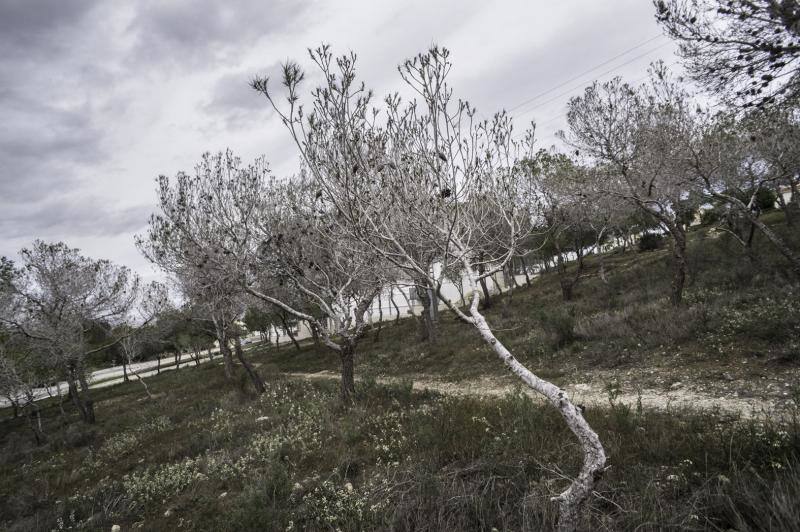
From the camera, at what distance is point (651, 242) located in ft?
121

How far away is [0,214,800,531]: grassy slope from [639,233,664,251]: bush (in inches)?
868

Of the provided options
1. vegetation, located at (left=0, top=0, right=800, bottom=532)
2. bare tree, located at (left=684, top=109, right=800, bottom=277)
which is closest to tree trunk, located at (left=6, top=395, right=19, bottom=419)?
vegetation, located at (left=0, top=0, right=800, bottom=532)

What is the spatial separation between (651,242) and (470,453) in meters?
39.1

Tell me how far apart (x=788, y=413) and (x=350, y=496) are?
21.9 ft

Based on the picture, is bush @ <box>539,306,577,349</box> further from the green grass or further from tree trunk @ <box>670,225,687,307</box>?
the green grass

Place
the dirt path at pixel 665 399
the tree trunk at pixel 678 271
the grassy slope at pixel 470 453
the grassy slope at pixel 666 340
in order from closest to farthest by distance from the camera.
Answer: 1. the grassy slope at pixel 470 453
2. the dirt path at pixel 665 399
3. the grassy slope at pixel 666 340
4. the tree trunk at pixel 678 271

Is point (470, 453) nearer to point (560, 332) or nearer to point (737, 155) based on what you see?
point (560, 332)

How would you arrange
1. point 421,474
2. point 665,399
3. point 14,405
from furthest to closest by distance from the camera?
point 14,405, point 665,399, point 421,474

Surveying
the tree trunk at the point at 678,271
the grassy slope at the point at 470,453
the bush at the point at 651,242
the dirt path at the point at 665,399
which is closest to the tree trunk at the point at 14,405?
the grassy slope at the point at 470,453

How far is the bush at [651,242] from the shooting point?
36.6 meters

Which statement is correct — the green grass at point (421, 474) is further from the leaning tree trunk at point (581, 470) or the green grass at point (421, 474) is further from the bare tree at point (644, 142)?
the bare tree at point (644, 142)

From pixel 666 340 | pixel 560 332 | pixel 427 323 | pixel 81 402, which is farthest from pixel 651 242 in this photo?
pixel 81 402

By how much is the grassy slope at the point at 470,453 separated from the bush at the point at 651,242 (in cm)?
2206

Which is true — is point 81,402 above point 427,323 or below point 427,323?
above
